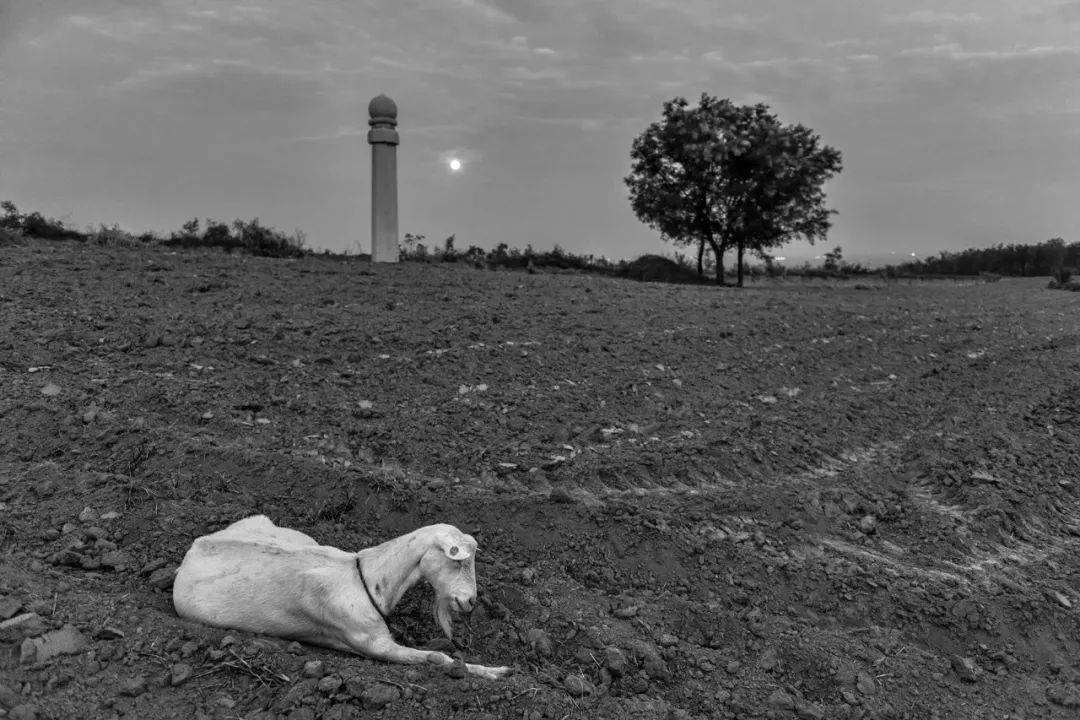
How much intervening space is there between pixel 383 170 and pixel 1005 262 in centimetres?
3559

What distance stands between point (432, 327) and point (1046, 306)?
13.7 meters

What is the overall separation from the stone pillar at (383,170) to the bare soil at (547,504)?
4.29 metres

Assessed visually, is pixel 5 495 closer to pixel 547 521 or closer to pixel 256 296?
pixel 547 521

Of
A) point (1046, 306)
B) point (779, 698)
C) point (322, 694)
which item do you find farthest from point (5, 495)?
point (1046, 306)

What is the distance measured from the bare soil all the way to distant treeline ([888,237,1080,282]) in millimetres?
29759

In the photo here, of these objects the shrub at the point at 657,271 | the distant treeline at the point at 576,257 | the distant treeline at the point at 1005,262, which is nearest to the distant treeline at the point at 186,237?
the distant treeline at the point at 576,257

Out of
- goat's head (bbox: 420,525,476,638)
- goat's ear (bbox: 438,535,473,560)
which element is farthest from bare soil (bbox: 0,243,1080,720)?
goat's ear (bbox: 438,535,473,560)

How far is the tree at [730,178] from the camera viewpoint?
21125 mm

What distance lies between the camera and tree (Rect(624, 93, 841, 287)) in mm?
21125

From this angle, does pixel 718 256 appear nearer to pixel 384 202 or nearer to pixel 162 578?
pixel 384 202

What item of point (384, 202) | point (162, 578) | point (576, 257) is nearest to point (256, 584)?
point (162, 578)

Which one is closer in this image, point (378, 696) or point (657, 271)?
point (378, 696)

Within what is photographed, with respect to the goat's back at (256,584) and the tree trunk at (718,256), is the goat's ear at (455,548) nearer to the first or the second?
the goat's back at (256,584)

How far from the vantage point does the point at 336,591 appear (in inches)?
98.3
